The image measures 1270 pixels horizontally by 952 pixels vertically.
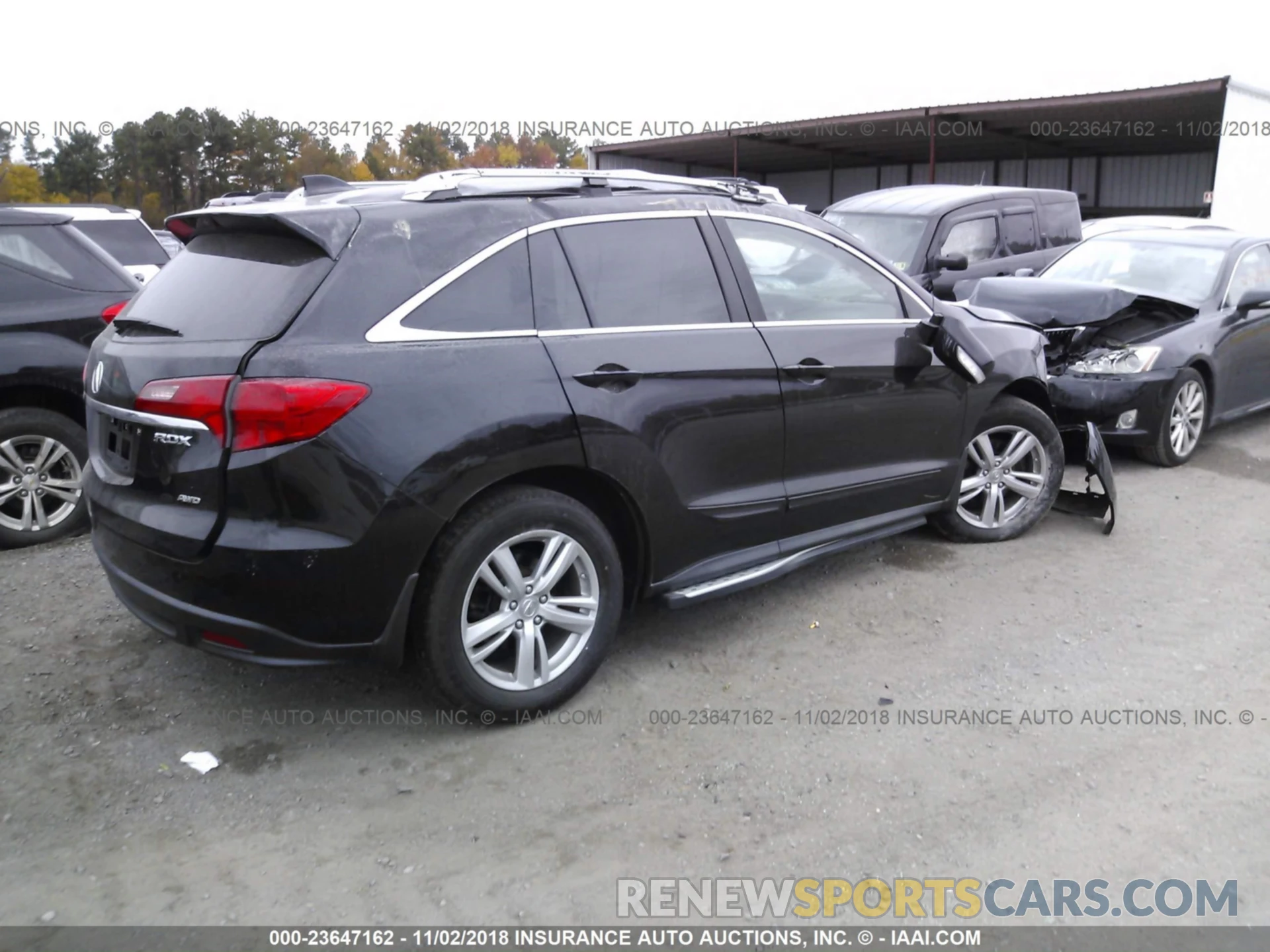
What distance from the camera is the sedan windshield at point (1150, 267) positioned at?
7875 mm

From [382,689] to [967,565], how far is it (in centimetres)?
295

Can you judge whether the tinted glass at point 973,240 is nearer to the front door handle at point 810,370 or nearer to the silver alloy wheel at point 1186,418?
the silver alloy wheel at point 1186,418

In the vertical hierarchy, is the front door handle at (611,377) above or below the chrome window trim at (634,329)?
below

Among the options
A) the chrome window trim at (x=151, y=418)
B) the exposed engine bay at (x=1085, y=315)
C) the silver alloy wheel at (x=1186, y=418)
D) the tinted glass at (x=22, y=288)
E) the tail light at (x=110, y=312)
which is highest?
the tinted glass at (x=22, y=288)

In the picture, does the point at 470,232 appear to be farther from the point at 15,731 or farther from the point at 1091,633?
the point at 1091,633

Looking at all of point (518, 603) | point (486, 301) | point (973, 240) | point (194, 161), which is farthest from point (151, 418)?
point (194, 161)

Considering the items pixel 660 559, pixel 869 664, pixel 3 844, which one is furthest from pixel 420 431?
pixel 869 664

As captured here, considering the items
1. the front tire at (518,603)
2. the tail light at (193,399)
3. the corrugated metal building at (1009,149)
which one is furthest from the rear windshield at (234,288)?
the corrugated metal building at (1009,149)

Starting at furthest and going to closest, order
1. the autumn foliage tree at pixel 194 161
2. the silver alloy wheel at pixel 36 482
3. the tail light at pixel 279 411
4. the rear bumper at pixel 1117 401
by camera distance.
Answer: the autumn foliage tree at pixel 194 161
the rear bumper at pixel 1117 401
the silver alloy wheel at pixel 36 482
the tail light at pixel 279 411

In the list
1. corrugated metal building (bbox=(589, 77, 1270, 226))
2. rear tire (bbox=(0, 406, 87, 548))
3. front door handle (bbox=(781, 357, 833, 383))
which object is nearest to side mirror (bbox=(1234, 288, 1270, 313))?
front door handle (bbox=(781, 357, 833, 383))

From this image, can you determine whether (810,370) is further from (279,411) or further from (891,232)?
(891,232)

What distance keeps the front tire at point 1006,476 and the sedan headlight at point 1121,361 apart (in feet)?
5.81

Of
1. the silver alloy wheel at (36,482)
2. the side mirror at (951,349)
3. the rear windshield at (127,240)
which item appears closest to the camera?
the side mirror at (951,349)

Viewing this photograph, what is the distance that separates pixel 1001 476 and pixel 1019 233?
20.4 ft
